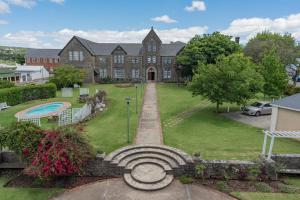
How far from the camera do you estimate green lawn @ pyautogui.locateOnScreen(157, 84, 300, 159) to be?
584 inches

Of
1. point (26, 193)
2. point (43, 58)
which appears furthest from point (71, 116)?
point (43, 58)

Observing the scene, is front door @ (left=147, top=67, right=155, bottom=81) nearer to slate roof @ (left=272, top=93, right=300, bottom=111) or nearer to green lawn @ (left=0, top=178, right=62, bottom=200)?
slate roof @ (left=272, top=93, right=300, bottom=111)

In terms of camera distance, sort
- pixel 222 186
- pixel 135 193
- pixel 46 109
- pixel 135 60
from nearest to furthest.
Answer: pixel 135 193
pixel 222 186
pixel 46 109
pixel 135 60

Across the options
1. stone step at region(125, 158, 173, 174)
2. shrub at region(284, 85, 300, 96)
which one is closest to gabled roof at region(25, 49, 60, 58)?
shrub at region(284, 85, 300, 96)

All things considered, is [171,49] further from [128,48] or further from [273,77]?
[273,77]

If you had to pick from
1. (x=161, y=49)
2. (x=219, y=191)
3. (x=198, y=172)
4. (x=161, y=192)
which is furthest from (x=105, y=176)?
(x=161, y=49)

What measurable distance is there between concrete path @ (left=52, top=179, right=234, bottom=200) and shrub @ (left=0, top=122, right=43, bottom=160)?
9.96 ft

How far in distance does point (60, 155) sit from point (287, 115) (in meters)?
16.6

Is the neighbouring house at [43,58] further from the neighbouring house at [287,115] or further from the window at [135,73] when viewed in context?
the neighbouring house at [287,115]

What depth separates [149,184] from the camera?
11.6 meters

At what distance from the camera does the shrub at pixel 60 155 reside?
37.2ft

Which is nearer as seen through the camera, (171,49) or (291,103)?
(291,103)

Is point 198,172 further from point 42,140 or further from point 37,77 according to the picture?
point 37,77

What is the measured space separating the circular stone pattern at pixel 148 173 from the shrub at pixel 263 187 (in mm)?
4684
